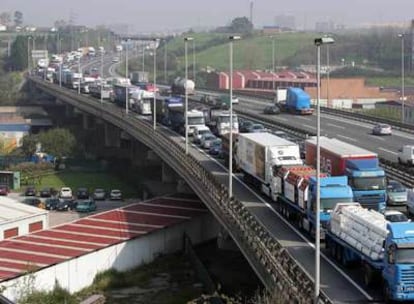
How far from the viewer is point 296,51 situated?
17100 cm

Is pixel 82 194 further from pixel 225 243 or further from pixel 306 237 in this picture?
pixel 306 237

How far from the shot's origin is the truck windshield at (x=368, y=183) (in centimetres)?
2764

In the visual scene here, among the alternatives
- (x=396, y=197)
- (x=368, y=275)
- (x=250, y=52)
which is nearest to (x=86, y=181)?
(x=396, y=197)

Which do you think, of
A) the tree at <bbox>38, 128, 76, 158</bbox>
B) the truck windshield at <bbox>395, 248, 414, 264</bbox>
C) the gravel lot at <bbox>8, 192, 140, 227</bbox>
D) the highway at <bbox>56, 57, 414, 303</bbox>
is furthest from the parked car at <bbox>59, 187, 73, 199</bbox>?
the truck windshield at <bbox>395, 248, 414, 264</bbox>

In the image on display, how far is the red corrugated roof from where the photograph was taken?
→ 33.9 meters

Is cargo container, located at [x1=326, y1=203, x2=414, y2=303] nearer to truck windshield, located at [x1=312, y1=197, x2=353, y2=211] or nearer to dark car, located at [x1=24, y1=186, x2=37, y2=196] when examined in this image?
truck windshield, located at [x1=312, y1=197, x2=353, y2=211]

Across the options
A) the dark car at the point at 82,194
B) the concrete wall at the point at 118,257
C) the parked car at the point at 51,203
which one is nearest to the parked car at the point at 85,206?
the parked car at the point at 51,203

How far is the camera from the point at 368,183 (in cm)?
2772

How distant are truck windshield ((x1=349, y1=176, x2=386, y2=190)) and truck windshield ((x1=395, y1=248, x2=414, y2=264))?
875 cm

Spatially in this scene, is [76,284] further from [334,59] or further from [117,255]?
[334,59]

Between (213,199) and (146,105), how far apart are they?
3684 cm

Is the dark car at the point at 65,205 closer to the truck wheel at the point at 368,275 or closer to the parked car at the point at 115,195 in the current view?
the parked car at the point at 115,195

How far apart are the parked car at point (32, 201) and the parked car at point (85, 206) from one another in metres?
3.15

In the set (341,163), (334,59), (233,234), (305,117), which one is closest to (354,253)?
(233,234)
